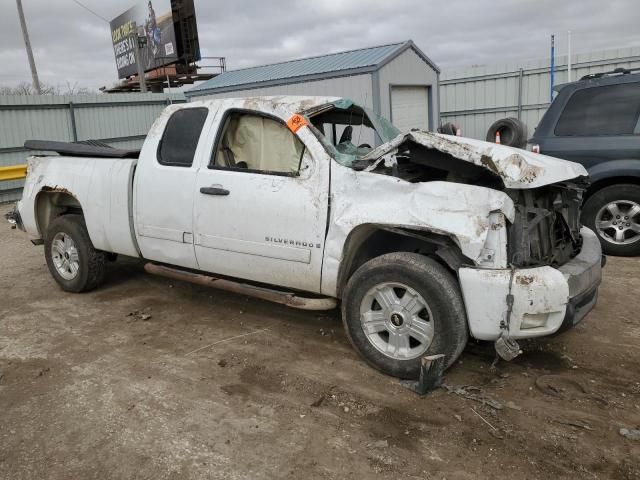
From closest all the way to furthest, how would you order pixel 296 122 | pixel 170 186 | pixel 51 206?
1. pixel 296 122
2. pixel 170 186
3. pixel 51 206

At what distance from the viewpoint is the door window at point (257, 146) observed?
4.04 metres

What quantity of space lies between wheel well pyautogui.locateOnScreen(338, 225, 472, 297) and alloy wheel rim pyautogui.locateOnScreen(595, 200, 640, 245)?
3.47m

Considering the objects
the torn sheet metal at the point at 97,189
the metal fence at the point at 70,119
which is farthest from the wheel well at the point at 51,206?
the metal fence at the point at 70,119

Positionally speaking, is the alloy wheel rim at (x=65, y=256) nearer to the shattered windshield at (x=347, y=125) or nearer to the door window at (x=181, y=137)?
the door window at (x=181, y=137)

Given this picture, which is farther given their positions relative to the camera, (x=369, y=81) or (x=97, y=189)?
(x=369, y=81)

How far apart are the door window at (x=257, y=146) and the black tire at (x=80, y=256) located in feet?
6.50

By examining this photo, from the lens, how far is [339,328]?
4535mm

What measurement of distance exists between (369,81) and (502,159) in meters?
8.78

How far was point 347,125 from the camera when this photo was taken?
5.00m

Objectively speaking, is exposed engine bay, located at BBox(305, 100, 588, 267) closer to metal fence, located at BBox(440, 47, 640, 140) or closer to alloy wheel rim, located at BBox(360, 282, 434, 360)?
alloy wheel rim, located at BBox(360, 282, 434, 360)

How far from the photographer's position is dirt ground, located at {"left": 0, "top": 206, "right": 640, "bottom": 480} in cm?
272

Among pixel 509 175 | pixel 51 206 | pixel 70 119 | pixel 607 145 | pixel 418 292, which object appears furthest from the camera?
pixel 70 119

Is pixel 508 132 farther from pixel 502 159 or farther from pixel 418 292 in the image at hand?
pixel 418 292

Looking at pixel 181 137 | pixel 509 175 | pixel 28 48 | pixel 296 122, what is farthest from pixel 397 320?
Result: pixel 28 48
